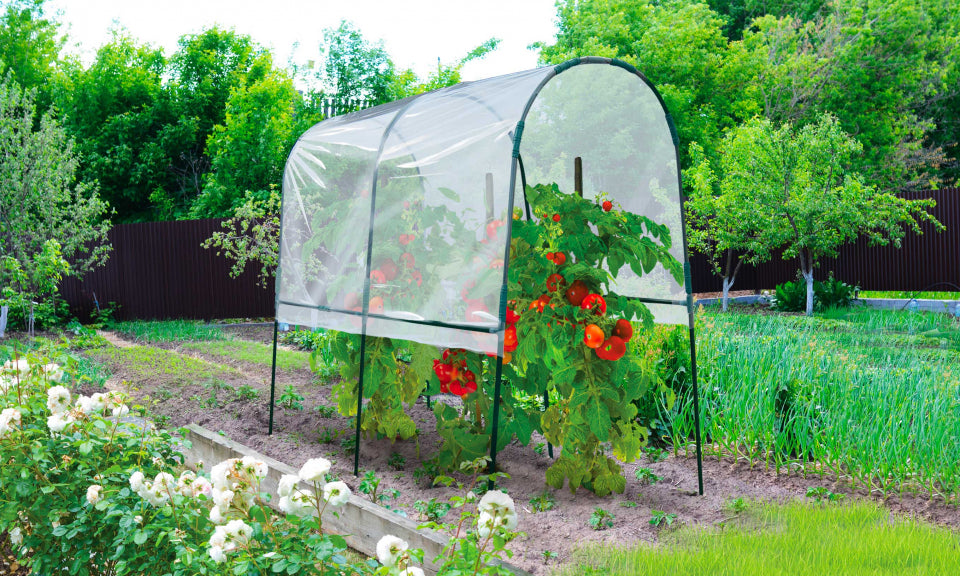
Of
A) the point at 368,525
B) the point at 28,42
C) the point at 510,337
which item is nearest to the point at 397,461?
the point at 368,525

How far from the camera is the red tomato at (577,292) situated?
309 cm

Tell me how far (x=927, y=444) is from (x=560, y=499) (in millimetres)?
1803

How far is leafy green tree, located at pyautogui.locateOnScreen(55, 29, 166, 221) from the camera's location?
21312 mm

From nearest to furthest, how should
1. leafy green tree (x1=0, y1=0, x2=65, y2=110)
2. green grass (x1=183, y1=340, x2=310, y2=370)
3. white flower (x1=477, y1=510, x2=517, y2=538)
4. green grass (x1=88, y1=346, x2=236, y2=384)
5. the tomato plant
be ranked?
white flower (x1=477, y1=510, x2=517, y2=538), the tomato plant, green grass (x1=88, y1=346, x2=236, y2=384), green grass (x1=183, y1=340, x2=310, y2=370), leafy green tree (x1=0, y1=0, x2=65, y2=110)

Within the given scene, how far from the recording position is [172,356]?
7.68 m

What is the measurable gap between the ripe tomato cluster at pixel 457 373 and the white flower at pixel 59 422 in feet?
5.28

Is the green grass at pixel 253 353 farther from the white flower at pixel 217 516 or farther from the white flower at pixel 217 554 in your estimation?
the white flower at pixel 217 554

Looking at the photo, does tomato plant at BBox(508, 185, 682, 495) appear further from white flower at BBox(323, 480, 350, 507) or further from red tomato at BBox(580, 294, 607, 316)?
A: white flower at BBox(323, 480, 350, 507)

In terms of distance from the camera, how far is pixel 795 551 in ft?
8.53

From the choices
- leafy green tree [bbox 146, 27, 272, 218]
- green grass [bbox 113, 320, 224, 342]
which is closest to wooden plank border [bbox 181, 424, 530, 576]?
green grass [bbox 113, 320, 224, 342]

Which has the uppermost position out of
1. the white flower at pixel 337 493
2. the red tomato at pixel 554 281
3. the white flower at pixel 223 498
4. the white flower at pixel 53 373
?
the red tomato at pixel 554 281

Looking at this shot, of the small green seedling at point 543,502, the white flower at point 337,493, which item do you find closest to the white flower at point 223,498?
the white flower at point 337,493

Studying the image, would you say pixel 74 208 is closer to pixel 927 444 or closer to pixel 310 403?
pixel 310 403

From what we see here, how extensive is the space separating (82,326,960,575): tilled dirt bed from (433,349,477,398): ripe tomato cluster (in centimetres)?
52
